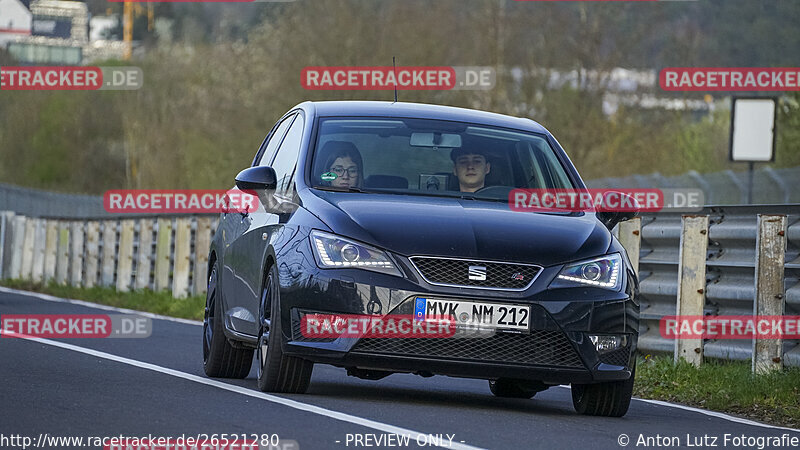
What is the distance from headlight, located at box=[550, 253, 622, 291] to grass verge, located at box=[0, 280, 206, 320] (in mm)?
12483

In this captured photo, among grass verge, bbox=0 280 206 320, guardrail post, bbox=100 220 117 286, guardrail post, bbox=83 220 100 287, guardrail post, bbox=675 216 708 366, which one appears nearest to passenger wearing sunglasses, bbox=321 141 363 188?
guardrail post, bbox=675 216 708 366

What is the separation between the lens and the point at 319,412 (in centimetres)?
838

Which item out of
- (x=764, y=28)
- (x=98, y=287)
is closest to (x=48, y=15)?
(x=764, y=28)

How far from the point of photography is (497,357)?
8.82 meters

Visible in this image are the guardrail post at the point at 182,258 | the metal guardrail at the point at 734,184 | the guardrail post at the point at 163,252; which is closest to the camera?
the metal guardrail at the point at 734,184

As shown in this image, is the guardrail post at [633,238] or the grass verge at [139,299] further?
the grass verge at [139,299]

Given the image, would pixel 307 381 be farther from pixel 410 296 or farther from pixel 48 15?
pixel 48 15

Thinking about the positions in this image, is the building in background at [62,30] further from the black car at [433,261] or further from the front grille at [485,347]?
the front grille at [485,347]

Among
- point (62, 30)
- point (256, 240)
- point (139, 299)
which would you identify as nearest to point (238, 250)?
point (256, 240)

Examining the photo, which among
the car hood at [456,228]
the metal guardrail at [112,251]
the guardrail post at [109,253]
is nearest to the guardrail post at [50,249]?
the metal guardrail at [112,251]

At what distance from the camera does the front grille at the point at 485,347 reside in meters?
8.80

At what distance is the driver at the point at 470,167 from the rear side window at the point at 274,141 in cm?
140

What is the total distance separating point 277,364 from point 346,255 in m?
0.80

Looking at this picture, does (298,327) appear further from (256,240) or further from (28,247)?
(28,247)
